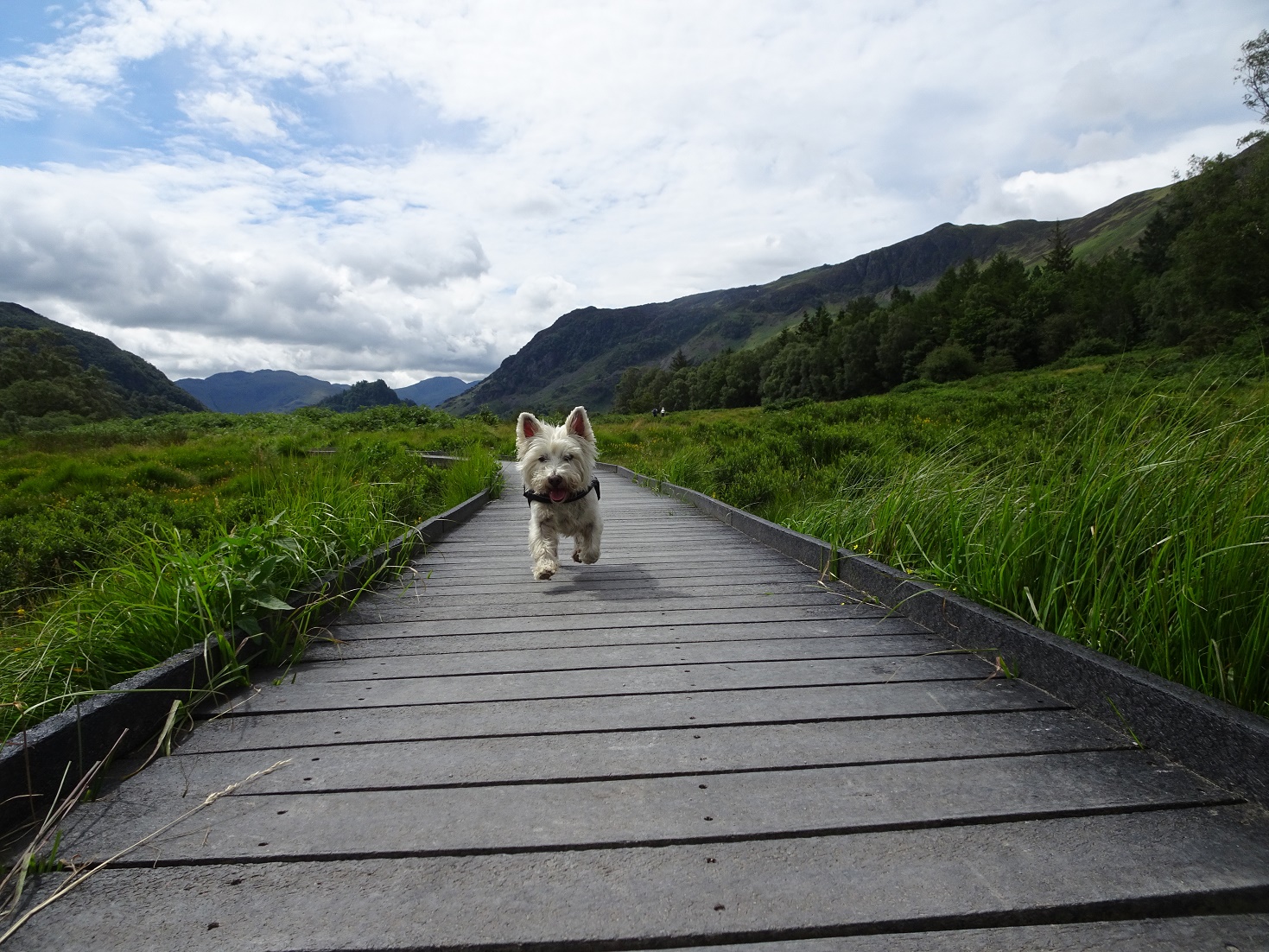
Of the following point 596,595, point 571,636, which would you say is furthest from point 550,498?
point 571,636

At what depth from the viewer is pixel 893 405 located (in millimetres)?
23938

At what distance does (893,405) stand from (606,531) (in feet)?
62.4

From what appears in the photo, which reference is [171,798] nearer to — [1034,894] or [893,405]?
[1034,894]

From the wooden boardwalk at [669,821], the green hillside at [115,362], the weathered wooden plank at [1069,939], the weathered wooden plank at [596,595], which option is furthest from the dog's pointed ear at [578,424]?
the green hillside at [115,362]

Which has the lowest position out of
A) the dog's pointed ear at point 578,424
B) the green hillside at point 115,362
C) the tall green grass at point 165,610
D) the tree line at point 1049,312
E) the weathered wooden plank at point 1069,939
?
the weathered wooden plank at point 1069,939

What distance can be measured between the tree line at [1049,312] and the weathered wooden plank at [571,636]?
3835 centimetres

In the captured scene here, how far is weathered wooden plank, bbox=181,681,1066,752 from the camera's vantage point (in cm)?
242

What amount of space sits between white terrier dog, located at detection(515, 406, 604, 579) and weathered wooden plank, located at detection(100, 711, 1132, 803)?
2.73 meters

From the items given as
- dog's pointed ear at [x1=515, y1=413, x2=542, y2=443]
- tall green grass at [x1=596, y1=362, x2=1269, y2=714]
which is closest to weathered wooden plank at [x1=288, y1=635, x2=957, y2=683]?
tall green grass at [x1=596, y1=362, x2=1269, y2=714]

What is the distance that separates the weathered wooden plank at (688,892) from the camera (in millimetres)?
1418

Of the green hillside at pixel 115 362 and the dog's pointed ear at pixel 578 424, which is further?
the green hillside at pixel 115 362

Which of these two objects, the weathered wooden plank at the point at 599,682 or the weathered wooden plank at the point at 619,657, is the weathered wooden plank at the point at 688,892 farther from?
the weathered wooden plank at the point at 619,657

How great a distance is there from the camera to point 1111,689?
236cm

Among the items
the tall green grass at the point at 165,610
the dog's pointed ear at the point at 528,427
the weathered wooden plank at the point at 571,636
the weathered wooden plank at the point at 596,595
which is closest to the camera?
the tall green grass at the point at 165,610
